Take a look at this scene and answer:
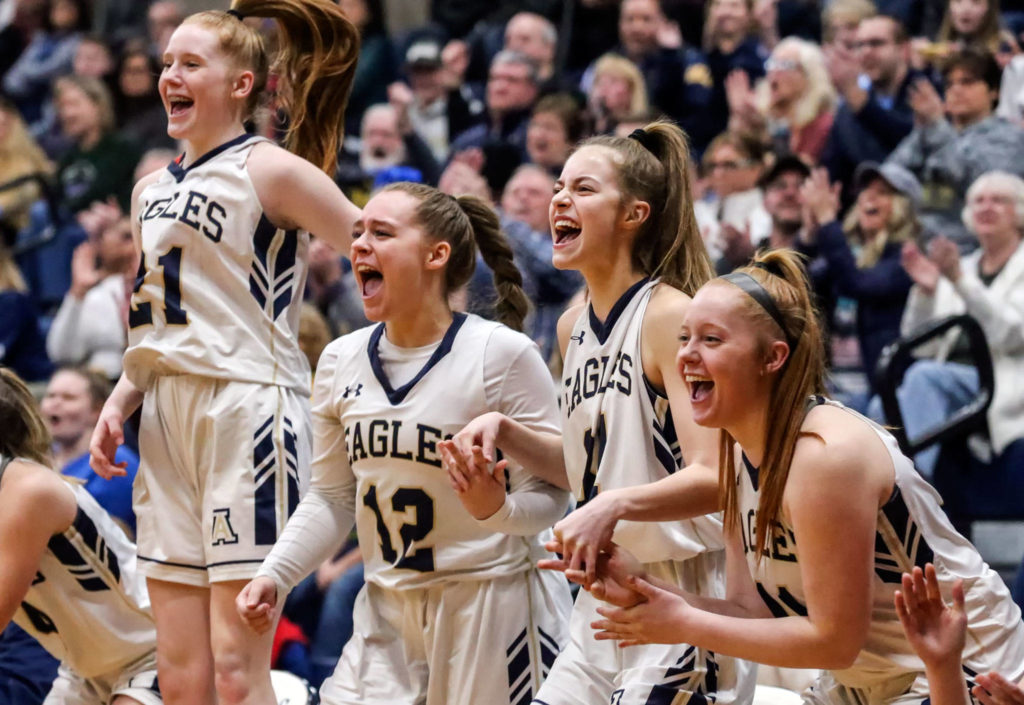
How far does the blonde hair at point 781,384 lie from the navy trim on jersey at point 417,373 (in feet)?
3.22

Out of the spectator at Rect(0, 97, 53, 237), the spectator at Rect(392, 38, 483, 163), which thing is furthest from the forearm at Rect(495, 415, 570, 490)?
the spectator at Rect(0, 97, 53, 237)

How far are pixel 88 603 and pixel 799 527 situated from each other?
238 cm

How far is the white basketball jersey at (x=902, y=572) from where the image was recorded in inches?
114

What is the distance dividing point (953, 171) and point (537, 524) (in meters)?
4.20

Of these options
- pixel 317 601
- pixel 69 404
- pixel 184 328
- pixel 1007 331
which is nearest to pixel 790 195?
pixel 1007 331

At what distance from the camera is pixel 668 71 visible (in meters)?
8.60

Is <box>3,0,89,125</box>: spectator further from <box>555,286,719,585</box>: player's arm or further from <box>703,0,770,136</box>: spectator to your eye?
<box>555,286,719,585</box>: player's arm

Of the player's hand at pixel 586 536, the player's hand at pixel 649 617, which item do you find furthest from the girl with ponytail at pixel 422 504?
the player's hand at pixel 649 617

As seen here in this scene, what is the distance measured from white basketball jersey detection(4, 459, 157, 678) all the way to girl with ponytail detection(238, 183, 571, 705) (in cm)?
82

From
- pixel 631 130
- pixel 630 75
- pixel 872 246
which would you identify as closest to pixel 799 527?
pixel 631 130

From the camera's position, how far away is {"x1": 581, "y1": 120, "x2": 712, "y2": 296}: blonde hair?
355 cm

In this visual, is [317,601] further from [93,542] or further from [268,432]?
[268,432]

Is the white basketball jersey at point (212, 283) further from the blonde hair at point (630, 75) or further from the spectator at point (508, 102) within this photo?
the spectator at point (508, 102)

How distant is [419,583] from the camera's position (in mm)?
3713
